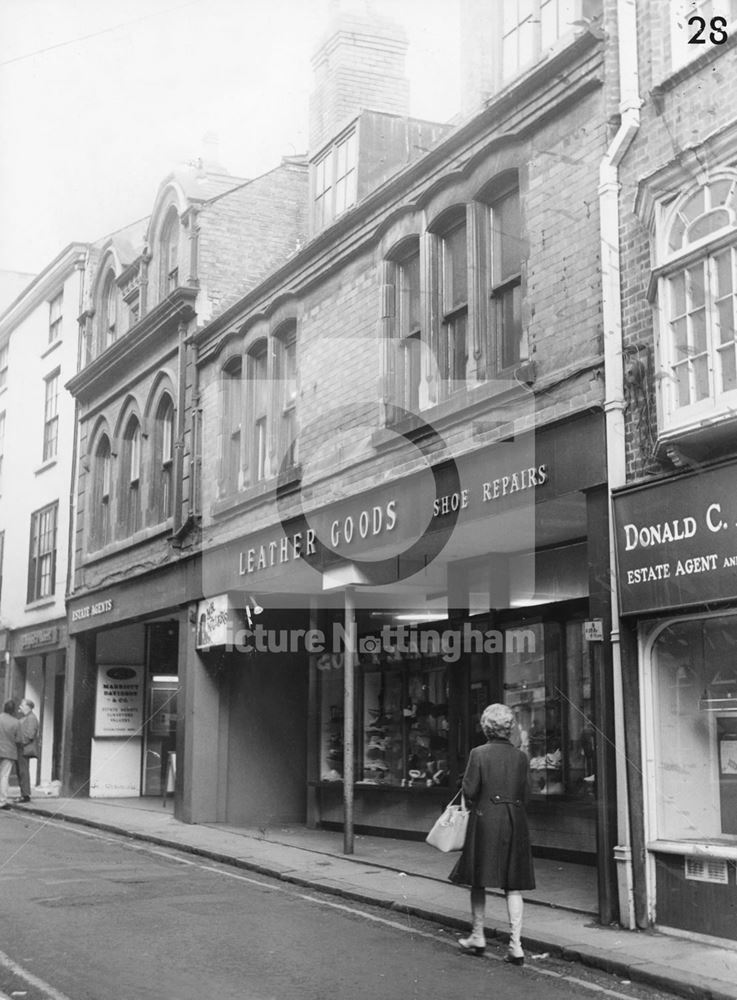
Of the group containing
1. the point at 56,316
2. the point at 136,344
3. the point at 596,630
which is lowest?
the point at 596,630

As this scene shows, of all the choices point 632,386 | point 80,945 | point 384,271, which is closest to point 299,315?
point 384,271

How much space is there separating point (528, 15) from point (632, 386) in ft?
15.5

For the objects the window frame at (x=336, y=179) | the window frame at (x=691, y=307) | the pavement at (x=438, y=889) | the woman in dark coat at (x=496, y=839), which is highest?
the window frame at (x=336, y=179)

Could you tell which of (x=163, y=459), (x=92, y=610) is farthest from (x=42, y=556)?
(x=163, y=459)

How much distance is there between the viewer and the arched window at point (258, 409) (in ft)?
55.7

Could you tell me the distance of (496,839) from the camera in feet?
26.9

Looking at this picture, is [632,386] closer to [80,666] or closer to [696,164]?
[696,164]

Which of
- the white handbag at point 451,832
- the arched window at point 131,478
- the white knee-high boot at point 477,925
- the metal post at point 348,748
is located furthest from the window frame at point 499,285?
the arched window at point 131,478

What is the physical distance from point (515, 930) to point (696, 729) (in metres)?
2.19

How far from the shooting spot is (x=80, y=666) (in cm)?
2325

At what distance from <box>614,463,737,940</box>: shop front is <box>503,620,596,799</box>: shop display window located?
316 centimetres

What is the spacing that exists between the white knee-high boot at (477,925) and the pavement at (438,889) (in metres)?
0.41

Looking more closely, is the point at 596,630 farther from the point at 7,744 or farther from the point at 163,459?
the point at 7,744

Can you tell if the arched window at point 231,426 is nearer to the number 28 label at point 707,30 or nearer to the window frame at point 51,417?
the window frame at point 51,417
